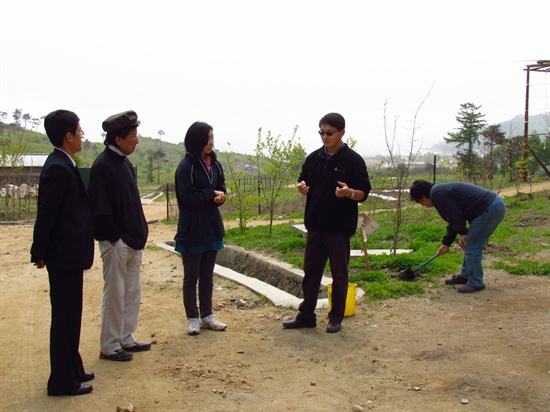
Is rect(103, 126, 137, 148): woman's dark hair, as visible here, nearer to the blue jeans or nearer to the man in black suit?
the man in black suit

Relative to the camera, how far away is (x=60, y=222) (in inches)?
140

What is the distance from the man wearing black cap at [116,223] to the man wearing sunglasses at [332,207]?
59.9 inches

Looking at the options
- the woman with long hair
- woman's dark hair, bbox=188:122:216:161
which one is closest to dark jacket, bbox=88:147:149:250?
the woman with long hair

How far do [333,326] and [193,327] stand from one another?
1266 millimetres

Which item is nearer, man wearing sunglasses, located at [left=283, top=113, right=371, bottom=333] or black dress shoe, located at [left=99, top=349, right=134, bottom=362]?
black dress shoe, located at [left=99, top=349, right=134, bottom=362]

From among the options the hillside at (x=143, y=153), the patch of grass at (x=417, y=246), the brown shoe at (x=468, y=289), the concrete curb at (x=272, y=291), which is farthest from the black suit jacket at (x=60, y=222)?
the hillside at (x=143, y=153)

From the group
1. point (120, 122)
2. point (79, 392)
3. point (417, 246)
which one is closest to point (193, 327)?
point (79, 392)

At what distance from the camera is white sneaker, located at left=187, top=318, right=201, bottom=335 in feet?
15.9

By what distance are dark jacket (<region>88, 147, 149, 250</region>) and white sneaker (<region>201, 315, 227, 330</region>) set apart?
45.3 inches

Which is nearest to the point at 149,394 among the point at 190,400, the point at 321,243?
the point at 190,400

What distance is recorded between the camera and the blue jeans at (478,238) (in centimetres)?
600

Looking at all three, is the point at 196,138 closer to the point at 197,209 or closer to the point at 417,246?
the point at 197,209

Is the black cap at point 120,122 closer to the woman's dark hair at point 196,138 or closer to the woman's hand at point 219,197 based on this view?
the woman's dark hair at point 196,138

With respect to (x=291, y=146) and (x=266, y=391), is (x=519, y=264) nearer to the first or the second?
(x=266, y=391)
